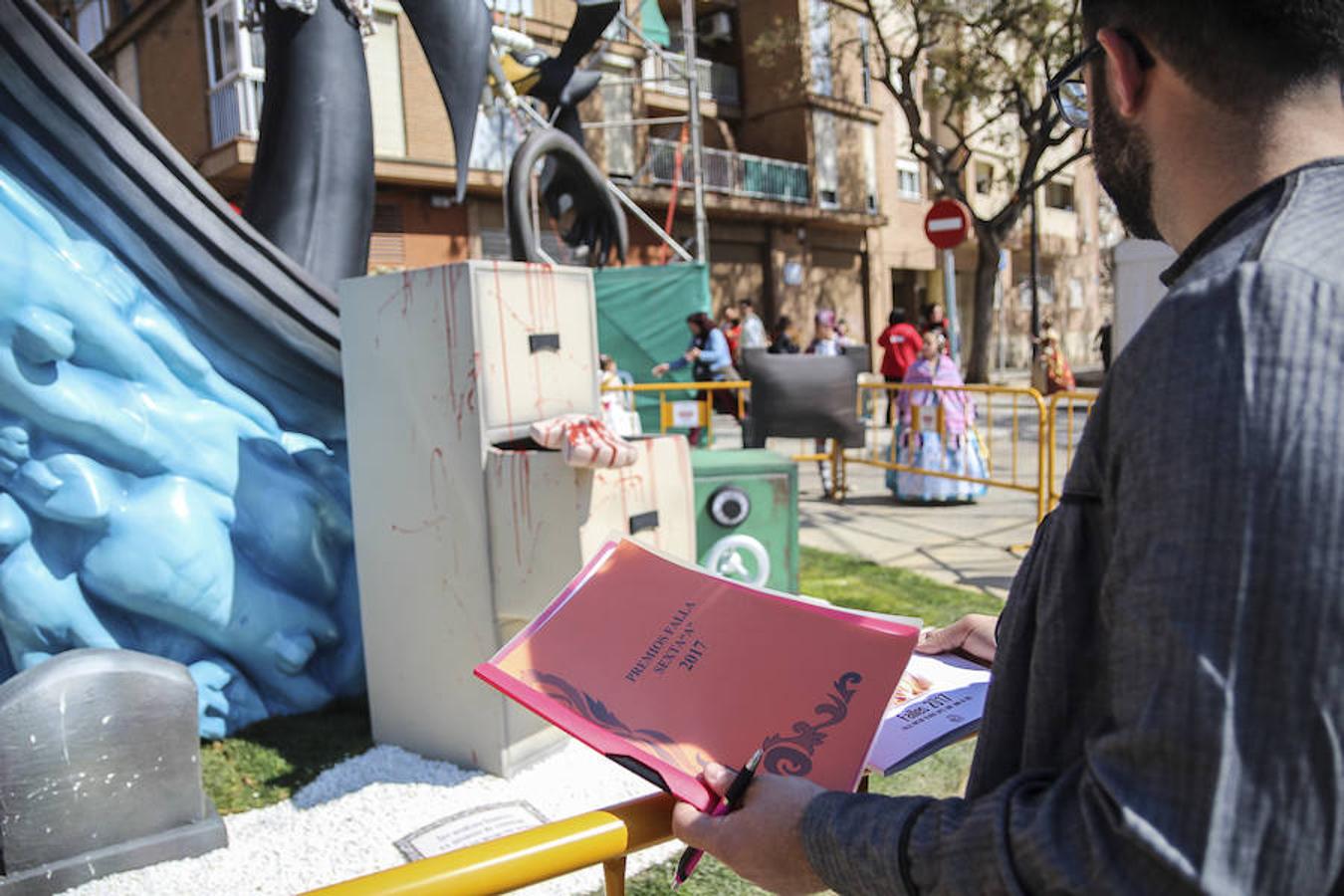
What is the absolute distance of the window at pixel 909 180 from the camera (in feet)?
93.3

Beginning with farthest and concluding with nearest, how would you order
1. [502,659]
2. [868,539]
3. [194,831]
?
[868,539], [194,831], [502,659]

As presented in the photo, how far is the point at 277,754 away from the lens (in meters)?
3.53

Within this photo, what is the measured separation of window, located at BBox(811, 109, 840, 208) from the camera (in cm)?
2447

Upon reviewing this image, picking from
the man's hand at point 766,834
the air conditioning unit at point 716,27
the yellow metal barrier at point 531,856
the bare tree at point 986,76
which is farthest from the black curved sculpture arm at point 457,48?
the air conditioning unit at point 716,27

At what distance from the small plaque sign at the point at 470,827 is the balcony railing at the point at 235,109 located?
14.3m

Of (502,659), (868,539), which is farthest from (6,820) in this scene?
(868,539)

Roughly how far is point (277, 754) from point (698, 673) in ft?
9.39

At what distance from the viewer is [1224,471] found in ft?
2.21

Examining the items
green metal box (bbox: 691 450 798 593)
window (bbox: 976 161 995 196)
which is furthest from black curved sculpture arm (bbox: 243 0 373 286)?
window (bbox: 976 161 995 196)

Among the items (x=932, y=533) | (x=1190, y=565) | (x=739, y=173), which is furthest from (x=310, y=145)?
(x=739, y=173)

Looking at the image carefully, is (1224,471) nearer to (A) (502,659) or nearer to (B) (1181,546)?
(B) (1181,546)

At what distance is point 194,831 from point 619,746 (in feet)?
7.90

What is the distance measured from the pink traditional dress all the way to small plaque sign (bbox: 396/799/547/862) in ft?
18.9

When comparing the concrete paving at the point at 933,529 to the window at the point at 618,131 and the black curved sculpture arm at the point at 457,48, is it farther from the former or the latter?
the window at the point at 618,131
